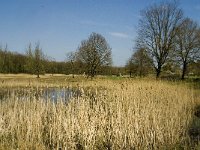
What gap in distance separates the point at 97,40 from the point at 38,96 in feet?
117

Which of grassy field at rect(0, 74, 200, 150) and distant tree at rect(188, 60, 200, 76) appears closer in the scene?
grassy field at rect(0, 74, 200, 150)

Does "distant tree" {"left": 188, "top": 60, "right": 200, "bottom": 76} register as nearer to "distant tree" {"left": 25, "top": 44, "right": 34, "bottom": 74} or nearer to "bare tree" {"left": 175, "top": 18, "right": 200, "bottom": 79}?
"bare tree" {"left": 175, "top": 18, "right": 200, "bottom": 79}

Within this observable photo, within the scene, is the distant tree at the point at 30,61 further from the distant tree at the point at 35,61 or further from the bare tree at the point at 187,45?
the bare tree at the point at 187,45

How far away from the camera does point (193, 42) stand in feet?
124

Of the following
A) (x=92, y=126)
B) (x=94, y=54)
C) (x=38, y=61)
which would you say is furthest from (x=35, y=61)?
(x=92, y=126)

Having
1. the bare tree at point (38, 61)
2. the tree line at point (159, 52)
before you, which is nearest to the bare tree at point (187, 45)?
the tree line at point (159, 52)

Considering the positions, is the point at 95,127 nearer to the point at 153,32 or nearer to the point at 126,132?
the point at 126,132

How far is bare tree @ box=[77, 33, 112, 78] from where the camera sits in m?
41.6

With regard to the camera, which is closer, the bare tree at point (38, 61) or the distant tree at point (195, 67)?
the distant tree at point (195, 67)

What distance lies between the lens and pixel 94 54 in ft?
137

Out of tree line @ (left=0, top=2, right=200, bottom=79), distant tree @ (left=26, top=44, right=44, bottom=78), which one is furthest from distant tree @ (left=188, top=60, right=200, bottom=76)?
distant tree @ (left=26, top=44, right=44, bottom=78)

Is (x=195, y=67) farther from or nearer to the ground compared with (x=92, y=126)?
farther from the ground

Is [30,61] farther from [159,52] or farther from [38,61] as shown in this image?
[159,52]

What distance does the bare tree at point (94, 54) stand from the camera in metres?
41.6
